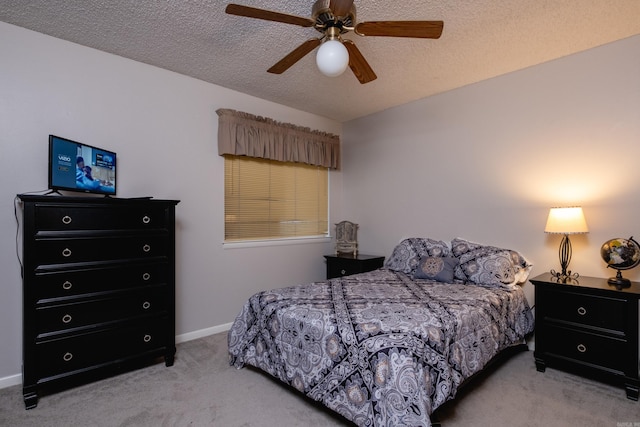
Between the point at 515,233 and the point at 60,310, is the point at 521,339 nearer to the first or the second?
the point at 515,233

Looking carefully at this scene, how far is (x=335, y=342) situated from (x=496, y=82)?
2.91 meters

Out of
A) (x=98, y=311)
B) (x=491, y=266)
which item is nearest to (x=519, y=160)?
(x=491, y=266)

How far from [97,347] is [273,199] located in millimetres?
2259

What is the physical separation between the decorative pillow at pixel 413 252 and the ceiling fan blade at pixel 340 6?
2.42 meters

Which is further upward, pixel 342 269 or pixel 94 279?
pixel 94 279

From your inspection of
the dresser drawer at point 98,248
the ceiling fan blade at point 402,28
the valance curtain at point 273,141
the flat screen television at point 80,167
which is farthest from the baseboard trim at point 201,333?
the ceiling fan blade at point 402,28

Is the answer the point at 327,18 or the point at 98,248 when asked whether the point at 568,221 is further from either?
the point at 98,248

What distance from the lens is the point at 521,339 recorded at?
110 inches

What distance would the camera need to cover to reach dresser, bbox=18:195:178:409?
2102 mm

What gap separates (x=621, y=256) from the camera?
2.44 meters

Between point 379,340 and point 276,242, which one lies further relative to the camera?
point 276,242

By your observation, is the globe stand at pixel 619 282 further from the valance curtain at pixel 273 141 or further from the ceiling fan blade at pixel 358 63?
the valance curtain at pixel 273 141

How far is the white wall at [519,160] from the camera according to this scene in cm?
264

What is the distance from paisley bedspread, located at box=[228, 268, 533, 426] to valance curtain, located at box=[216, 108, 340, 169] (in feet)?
5.55
